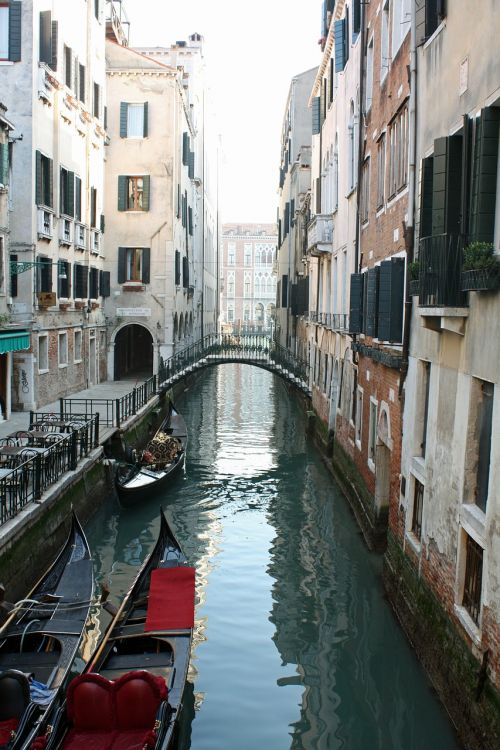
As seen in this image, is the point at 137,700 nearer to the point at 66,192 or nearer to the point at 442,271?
the point at 442,271

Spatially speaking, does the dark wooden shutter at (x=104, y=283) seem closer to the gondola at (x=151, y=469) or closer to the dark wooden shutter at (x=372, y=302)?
the gondola at (x=151, y=469)

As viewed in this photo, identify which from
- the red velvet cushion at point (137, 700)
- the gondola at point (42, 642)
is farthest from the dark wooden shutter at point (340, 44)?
the red velvet cushion at point (137, 700)

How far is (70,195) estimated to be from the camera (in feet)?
72.7

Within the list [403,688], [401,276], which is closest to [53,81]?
[401,276]

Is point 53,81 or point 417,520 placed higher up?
point 53,81

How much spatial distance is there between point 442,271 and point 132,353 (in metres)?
28.1

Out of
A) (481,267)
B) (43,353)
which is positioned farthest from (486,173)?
(43,353)

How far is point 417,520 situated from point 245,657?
2517mm

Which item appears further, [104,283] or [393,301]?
[104,283]

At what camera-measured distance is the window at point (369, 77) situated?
14.2 m

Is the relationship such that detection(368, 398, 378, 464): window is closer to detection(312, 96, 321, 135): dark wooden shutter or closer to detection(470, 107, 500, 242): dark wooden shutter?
detection(470, 107, 500, 242): dark wooden shutter

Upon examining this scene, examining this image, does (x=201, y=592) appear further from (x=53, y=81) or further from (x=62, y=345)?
(x=53, y=81)

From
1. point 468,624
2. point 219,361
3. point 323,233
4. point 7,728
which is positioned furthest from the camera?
point 219,361

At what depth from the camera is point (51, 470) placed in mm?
12523
